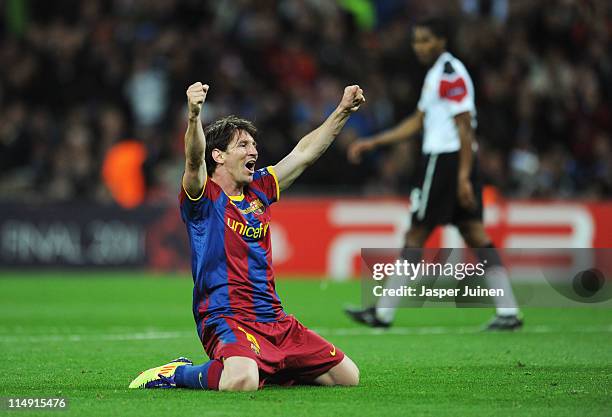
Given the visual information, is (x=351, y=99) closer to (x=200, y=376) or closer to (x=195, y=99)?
A: (x=195, y=99)

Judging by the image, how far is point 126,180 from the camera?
59.6ft

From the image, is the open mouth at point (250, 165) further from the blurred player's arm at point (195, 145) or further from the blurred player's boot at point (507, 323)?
the blurred player's boot at point (507, 323)

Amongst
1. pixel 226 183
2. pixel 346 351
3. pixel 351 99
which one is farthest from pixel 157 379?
pixel 346 351

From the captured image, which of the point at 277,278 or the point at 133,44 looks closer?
the point at 277,278

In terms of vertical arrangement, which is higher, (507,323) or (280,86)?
(280,86)

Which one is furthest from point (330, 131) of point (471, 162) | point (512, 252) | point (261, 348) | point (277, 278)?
point (277, 278)

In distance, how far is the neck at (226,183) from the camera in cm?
653

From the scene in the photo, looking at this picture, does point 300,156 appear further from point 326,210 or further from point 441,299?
point 326,210

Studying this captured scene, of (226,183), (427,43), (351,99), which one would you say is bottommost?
(226,183)

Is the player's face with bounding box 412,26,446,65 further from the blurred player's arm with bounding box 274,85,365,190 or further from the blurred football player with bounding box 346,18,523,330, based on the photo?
the blurred player's arm with bounding box 274,85,365,190

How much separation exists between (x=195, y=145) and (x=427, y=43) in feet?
13.5

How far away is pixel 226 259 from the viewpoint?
21.0 ft

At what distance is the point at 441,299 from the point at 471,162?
2240 millimetres

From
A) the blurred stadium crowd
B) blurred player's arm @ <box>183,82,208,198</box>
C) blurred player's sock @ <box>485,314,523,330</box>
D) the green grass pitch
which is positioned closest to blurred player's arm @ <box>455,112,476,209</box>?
blurred player's sock @ <box>485,314,523,330</box>
